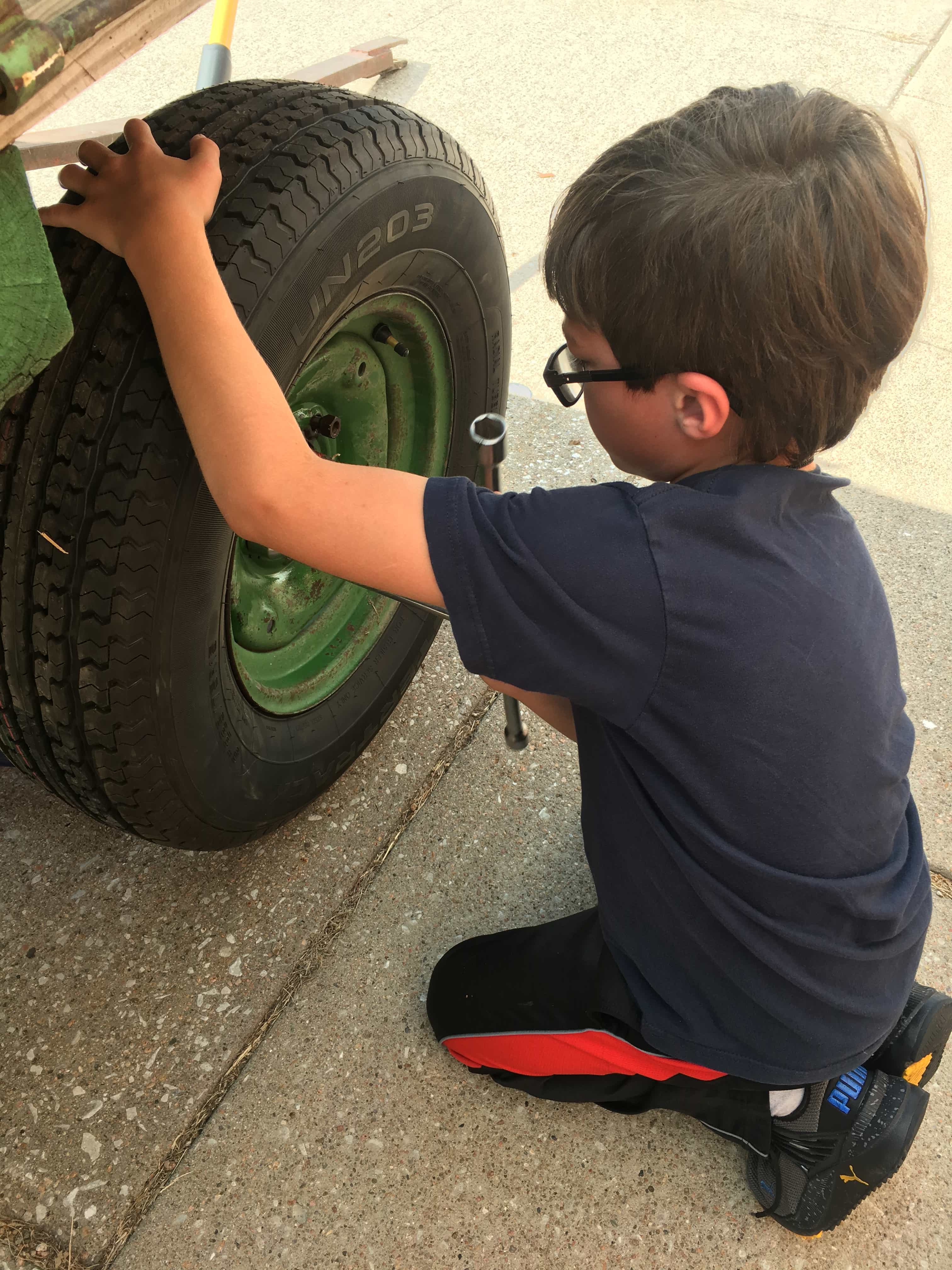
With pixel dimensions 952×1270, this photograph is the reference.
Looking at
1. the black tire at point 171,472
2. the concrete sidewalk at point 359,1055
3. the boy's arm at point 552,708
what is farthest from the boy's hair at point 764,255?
the boy's arm at point 552,708

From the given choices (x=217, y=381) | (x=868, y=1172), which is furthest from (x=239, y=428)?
(x=868, y=1172)

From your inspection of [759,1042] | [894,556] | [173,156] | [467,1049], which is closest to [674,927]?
[759,1042]

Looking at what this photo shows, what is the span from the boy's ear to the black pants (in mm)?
757

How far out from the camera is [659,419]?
1115 mm

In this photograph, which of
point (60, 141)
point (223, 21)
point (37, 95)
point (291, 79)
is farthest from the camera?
point (60, 141)

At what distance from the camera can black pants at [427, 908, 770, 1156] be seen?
1.43 metres

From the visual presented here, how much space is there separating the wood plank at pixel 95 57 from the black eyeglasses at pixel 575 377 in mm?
494

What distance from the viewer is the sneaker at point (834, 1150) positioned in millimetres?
1398

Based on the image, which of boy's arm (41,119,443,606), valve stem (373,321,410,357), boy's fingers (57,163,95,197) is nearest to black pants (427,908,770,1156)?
boy's arm (41,119,443,606)

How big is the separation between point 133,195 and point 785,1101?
1432mm

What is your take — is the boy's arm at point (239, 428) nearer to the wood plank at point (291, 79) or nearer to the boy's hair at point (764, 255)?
the boy's hair at point (764, 255)

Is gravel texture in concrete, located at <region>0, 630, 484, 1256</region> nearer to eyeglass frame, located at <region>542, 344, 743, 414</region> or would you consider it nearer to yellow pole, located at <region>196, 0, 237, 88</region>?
eyeglass frame, located at <region>542, 344, 743, 414</region>

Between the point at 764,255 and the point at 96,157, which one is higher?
the point at 96,157

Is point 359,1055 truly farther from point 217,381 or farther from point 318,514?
point 217,381
